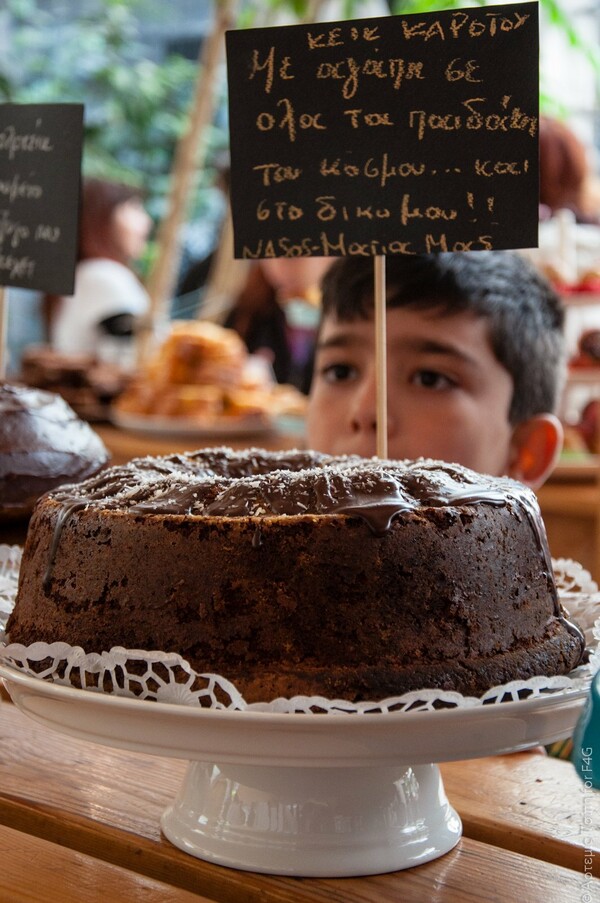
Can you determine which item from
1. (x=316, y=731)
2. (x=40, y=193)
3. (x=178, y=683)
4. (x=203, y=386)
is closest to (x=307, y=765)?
(x=316, y=731)

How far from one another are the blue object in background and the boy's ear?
104 cm

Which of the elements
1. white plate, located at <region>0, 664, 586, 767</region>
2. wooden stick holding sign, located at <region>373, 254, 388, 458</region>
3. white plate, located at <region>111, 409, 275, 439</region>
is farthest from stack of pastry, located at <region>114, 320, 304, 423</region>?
white plate, located at <region>0, 664, 586, 767</region>

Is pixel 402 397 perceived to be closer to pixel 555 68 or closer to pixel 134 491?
pixel 134 491

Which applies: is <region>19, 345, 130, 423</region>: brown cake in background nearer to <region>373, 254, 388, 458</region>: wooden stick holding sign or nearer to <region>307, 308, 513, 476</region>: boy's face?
<region>307, 308, 513, 476</region>: boy's face

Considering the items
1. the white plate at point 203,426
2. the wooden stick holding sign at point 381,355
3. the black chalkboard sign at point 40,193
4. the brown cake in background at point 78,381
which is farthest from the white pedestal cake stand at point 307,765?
the brown cake in background at point 78,381

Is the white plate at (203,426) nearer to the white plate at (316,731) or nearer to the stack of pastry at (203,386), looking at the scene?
the stack of pastry at (203,386)

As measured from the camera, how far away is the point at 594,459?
2.56 meters

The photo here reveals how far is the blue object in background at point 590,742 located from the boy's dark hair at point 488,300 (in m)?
1.06

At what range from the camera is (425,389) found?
1.66 metres

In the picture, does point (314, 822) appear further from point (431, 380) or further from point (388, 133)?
point (431, 380)

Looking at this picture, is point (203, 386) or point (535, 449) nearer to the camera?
point (535, 449)

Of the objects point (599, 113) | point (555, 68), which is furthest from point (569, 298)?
point (599, 113)

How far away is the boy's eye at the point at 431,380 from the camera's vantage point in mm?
1668

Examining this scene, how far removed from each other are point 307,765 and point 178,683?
139 mm
